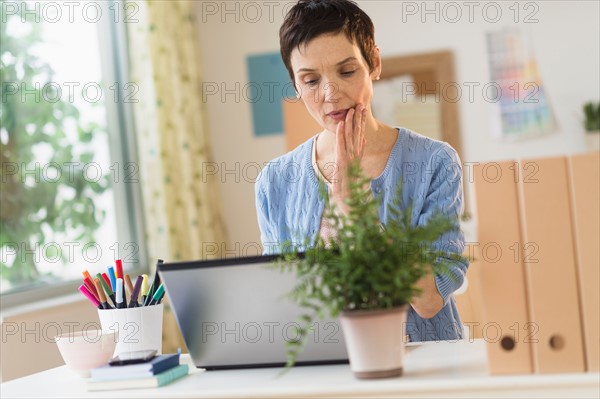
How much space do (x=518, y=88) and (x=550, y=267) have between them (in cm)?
360

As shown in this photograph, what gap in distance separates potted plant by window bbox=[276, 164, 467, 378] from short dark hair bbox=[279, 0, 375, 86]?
0.71 metres

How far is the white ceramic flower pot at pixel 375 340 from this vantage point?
4.12 feet

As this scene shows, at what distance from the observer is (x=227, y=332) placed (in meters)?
1.49

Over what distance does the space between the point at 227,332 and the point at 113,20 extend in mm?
3285

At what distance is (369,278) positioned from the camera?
1235mm

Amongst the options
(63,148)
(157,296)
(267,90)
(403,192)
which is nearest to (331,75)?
(403,192)

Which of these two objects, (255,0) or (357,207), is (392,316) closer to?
(357,207)

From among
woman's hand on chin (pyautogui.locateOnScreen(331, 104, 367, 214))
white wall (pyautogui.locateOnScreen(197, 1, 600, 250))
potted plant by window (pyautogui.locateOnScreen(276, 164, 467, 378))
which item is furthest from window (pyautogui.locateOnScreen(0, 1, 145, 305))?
potted plant by window (pyautogui.locateOnScreen(276, 164, 467, 378))

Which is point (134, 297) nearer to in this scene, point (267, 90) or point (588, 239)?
point (588, 239)

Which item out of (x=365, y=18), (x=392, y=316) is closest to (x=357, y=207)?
(x=392, y=316)

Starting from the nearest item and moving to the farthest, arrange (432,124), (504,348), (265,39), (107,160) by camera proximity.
Result: (504,348) → (107,160) → (432,124) → (265,39)

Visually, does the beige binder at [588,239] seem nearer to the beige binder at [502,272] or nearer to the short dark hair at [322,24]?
the beige binder at [502,272]

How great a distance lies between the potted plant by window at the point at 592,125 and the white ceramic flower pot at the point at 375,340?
11.7ft

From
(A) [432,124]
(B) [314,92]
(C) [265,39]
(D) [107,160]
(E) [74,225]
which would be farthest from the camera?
(C) [265,39]
